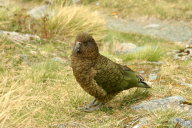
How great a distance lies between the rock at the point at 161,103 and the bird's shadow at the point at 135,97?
0.80ft

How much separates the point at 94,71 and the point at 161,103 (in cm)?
85

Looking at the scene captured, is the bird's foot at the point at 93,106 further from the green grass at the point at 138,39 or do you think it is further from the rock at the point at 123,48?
the green grass at the point at 138,39

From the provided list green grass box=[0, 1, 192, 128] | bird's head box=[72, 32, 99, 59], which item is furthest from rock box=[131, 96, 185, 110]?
bird's head box=[72, 32, 99, 59]

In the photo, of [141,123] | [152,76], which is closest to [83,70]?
[141,123]

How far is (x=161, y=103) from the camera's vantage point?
4.18m

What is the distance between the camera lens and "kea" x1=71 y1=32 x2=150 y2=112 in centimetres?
402

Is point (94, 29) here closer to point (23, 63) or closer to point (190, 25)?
point (23, 63)

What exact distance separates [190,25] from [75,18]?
23.5 ft

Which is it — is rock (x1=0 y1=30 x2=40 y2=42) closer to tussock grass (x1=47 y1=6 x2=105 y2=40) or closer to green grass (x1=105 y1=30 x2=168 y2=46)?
tussock grass (x1=47 y1=6 x2=105 y2=40)

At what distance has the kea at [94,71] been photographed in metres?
4.02

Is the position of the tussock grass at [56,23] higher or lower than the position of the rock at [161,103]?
higher

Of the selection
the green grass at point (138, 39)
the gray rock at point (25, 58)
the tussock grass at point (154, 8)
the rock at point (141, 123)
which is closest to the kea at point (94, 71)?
the rock at point (141, 123)

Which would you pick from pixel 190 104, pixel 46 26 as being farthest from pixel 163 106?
pixel 46 26

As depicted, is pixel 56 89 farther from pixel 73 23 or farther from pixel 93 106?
pixel 73 23
